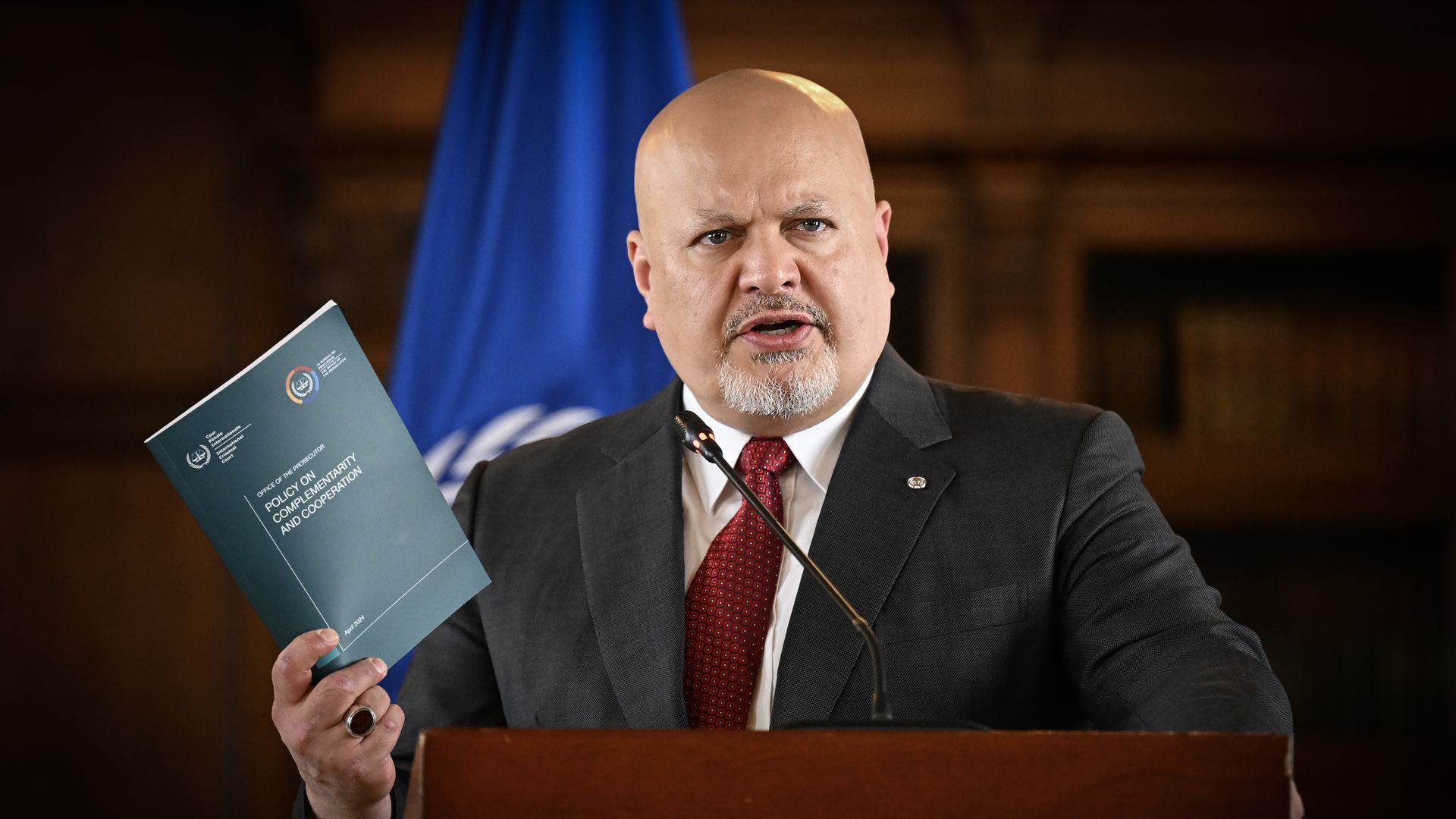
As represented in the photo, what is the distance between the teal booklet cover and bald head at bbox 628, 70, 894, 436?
42 centimetres

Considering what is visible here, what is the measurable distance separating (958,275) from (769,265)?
87.0 inches

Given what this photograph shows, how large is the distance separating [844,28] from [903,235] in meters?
0.58

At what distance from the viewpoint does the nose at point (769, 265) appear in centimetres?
166

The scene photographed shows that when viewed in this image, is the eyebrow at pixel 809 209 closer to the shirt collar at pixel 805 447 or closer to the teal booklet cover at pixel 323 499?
the shirt collar at pixel 805 447

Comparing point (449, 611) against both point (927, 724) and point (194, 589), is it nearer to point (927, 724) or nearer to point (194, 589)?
point (927, 724)

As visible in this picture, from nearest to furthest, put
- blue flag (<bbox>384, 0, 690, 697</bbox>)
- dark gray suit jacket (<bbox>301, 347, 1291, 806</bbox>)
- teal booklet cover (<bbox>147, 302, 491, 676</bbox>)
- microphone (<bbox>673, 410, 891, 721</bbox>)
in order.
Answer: microphone (<bbox>673, 410, 891, 721</bbox>) < teal booklet cover (<bbox>147, 302, 491, 676</bbox>) < dark gray suit jacket (<bbox>301, 347, 1291, 806</bbox>) < blue flag (<bbox>384, 0, 690, 697</bbox>)

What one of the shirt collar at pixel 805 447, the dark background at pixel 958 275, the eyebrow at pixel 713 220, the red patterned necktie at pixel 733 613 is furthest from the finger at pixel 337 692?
the dark background at pixel 958 275

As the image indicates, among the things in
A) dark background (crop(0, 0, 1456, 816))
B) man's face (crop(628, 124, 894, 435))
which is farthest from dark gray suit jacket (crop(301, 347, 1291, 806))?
dark background (crop(0, 0, 1456, 816))

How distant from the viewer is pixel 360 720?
1447 millimetres

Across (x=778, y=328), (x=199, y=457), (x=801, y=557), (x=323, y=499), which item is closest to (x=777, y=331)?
(x=778, y=328)

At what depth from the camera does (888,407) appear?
5.82 ft

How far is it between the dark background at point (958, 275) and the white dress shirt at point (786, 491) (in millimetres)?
2031

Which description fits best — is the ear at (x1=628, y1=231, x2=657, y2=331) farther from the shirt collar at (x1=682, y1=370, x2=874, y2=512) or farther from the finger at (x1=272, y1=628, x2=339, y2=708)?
the finger at (x1=272, y1=628, x2=339, y2=708)

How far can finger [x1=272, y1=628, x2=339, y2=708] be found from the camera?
1.39 metres
